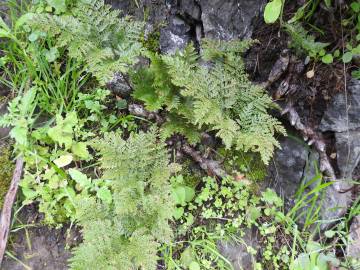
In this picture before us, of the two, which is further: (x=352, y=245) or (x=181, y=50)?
(x=181, y=50)

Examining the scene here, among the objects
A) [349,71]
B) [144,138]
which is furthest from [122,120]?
[349,71]

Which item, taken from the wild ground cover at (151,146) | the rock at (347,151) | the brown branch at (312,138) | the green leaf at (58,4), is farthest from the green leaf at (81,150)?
the rock at (347,151)

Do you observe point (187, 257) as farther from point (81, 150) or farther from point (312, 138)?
point (312, 138)

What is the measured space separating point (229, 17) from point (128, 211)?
1.93m

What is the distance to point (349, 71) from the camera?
292cm

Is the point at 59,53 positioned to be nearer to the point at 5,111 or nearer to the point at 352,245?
the point at 5,111

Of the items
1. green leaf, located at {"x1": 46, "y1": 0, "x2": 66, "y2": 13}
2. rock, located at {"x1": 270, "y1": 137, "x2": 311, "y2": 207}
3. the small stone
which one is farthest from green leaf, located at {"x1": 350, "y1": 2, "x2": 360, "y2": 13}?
green leaf, located at {"x1": 46, "y1": 0, "x2": 66, "y2": 13}

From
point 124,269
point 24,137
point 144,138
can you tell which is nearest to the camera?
point 124,269

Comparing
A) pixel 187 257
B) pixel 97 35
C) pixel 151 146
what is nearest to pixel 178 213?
pixel 187 257

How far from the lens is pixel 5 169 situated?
305 cm

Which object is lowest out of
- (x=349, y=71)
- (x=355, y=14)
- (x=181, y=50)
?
(x=181, y=50)

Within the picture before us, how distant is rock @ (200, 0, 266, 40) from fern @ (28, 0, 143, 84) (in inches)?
26.8

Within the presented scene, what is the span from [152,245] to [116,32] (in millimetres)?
1738

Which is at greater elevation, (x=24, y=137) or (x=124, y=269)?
(x=24, y=137)
